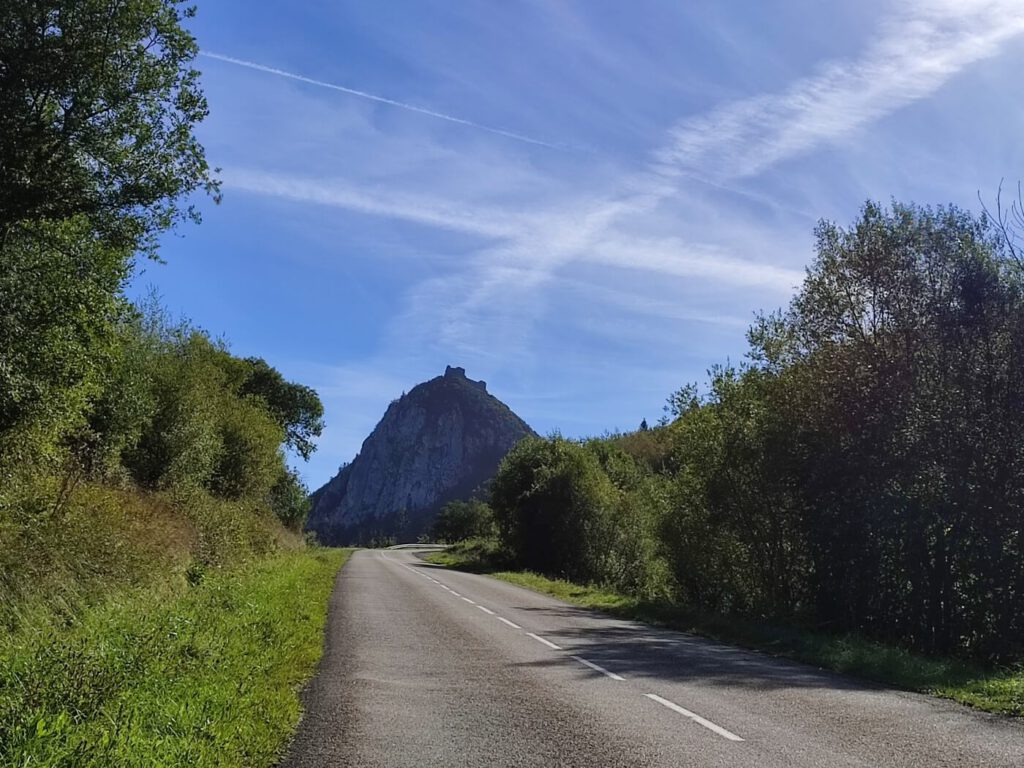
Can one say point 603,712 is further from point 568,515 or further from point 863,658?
point 568,515

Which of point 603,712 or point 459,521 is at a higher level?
point 459,521

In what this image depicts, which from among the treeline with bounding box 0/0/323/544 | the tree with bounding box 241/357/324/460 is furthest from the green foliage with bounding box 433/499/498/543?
the treeline with bounding box 0/0/323/544

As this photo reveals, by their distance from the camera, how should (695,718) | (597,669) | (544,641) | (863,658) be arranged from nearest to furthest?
(695,718)
(597,669)
(863,658)
(544,641)

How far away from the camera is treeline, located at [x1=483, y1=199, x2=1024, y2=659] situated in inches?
607

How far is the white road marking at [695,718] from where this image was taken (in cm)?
743

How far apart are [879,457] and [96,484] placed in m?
17.7

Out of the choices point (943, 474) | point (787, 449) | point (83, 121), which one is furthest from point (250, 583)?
point (943, 474)

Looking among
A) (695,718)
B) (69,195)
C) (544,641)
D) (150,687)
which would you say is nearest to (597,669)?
(544,641)

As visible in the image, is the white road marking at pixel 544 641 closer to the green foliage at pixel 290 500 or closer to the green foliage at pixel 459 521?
the green foliage at pixel 290 500

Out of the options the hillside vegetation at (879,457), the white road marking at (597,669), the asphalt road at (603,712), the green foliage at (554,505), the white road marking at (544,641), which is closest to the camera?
the asphalt road at (603,712)

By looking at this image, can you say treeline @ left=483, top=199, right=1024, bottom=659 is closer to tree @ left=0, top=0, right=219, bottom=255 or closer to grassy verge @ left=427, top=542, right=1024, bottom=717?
grassy verge @ left=427, top=542, right=1024, bottom=717

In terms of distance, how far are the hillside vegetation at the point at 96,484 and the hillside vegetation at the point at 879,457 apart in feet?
32.3

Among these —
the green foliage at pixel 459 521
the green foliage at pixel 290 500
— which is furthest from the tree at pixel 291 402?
the green foliage at pixel 459 521

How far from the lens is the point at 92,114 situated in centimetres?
1320
